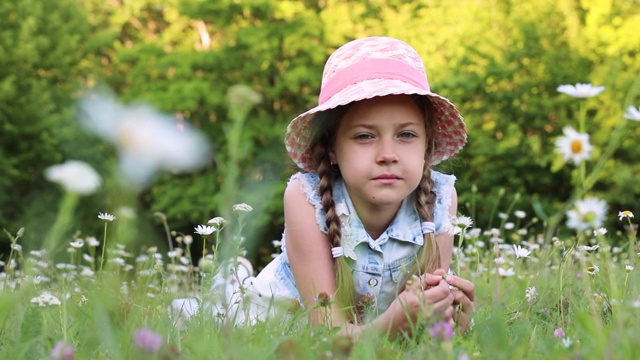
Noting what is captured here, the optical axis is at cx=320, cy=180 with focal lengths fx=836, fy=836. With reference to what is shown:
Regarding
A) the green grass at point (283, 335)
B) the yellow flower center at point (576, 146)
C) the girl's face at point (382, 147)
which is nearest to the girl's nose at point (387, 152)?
the girl's face at point (382, 147)

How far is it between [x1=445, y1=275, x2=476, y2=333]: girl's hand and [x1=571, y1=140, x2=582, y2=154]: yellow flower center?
913 mm

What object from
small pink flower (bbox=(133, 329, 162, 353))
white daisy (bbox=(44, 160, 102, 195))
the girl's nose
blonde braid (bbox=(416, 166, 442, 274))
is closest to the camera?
white daisy (bbox=(44, 160, 102, 195))

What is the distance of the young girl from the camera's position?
2643 millimetres

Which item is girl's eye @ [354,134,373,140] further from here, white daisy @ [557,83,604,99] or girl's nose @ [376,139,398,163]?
white daisy @ [557,83,604,99]

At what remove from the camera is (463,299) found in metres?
2.29

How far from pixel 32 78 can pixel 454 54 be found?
8977mm

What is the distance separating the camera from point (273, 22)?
60.5ft

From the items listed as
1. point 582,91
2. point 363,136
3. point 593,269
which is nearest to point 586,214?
point 582,91

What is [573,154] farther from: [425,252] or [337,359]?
[425,252]

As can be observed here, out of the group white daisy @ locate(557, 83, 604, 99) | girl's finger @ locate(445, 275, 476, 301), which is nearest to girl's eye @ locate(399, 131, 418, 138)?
girl's finger @ locate(445, 275, 476, 301)

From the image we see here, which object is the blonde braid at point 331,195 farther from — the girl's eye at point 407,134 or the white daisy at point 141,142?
the white daisy at point 141,142

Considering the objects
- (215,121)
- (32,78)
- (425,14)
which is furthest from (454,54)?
(32,78)

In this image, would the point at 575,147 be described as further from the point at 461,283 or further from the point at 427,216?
the point at 427,216

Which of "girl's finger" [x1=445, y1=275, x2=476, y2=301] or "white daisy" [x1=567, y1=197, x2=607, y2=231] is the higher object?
"white daisy" [x1=567, y1=197, x2=607, y2=231]
